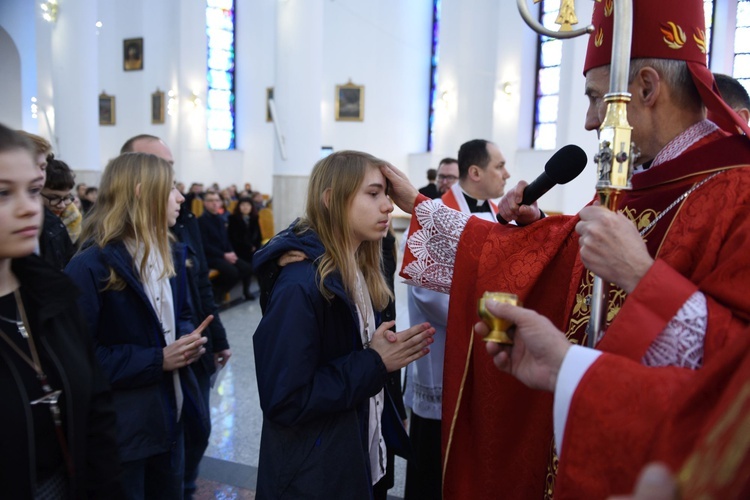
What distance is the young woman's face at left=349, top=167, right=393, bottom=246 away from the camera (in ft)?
6.36

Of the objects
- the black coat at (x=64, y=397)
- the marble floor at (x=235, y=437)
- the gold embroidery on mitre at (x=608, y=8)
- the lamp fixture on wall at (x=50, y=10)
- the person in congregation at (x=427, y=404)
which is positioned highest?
the lamp fixture on wall at (x=50, y=10)

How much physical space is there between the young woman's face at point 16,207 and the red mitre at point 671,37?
145cm

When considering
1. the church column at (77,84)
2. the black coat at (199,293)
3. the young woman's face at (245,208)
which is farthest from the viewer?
the church column at (77,84)

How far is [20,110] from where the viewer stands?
1648 cm

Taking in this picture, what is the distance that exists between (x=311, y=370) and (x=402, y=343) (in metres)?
0.30

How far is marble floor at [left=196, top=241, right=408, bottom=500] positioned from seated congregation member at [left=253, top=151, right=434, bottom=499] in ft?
4.60

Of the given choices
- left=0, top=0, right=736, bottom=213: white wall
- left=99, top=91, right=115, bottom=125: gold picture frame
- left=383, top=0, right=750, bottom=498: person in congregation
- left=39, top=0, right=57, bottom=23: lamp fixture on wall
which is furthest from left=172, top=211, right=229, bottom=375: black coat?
left=99, top=91, right=115, bottom=125: gold picture frame

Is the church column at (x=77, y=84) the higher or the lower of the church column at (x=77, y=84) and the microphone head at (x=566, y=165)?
the higher

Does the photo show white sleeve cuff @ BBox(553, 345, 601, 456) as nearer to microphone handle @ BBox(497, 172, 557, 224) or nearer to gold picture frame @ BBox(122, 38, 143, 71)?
microphone handle @ BBox(497, 172, 557, 224)

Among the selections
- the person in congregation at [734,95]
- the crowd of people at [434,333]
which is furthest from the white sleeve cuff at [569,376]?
the person in congregation at [734,95]

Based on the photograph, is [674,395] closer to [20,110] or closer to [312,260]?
[312,260]

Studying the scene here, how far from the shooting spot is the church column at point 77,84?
36.7ft

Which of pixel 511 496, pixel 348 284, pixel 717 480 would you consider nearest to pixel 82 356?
pixel 348 284

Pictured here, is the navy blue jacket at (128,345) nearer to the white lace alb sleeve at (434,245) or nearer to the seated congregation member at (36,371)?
the seated congregation member at (36,371)
